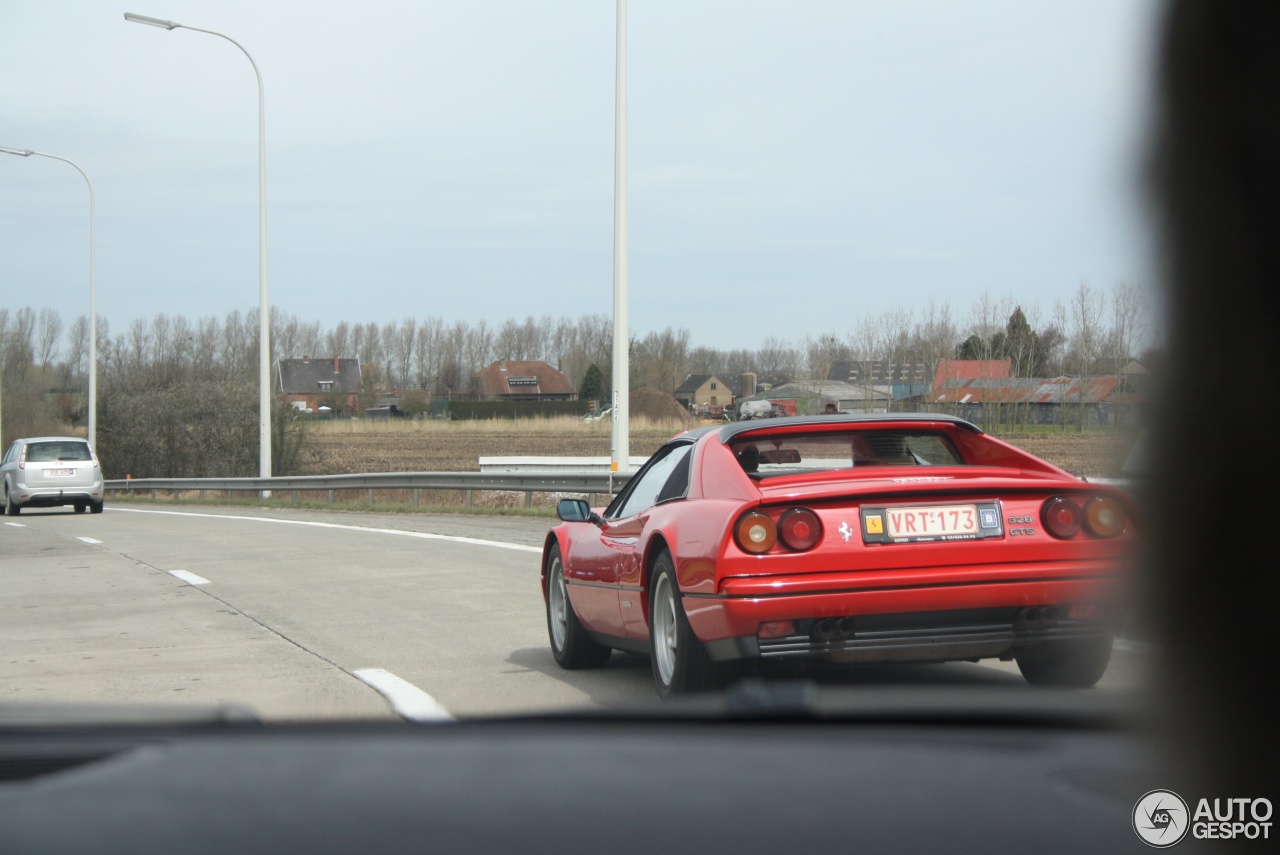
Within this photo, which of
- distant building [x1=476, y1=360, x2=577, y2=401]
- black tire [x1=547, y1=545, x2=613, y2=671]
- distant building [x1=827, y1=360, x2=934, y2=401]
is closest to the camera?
black tire [x1=547, y1=545, x2=613, y2=671]

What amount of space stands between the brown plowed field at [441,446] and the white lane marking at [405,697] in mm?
34234

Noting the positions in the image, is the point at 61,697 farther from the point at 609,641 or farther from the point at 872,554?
the point at 872,554

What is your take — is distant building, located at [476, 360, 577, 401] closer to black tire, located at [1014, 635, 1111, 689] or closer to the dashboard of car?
black tire, located at [1014, 635, 1111, 689]

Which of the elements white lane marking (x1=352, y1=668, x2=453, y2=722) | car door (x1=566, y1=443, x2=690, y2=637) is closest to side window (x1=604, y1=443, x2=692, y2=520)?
car door (x1=566, y1=443, x2=690, y2=637)

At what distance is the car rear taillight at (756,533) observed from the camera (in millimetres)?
5090

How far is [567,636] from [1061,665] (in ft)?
8.96

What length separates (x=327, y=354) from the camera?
486ft

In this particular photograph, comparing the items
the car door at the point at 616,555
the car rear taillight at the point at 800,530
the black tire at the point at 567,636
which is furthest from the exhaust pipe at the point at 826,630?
the black tire at the point at 567,636

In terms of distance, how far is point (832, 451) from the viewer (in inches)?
247

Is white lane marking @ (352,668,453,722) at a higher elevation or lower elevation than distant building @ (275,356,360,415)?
lower

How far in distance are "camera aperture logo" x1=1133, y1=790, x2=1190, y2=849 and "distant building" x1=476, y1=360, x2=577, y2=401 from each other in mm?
133825

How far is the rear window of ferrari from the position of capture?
239 inches

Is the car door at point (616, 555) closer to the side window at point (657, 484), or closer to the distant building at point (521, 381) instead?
the side window at point (657, 484)

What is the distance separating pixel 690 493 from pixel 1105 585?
3214 mm
